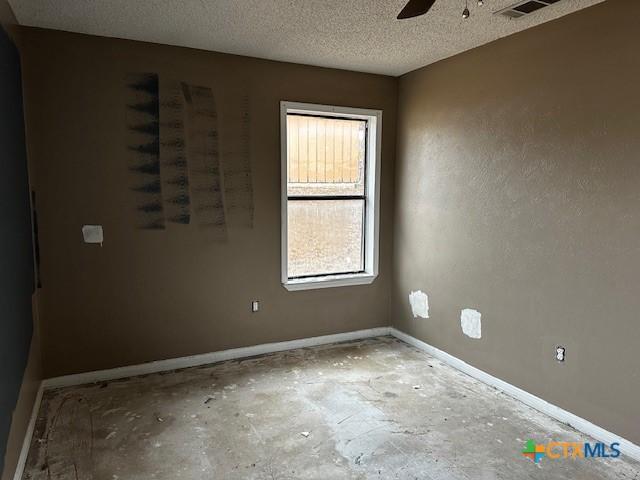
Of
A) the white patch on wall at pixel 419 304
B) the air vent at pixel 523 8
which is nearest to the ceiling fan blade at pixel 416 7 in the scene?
the air vent at pixel 523 8

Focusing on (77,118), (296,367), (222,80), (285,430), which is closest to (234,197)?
(222,80)

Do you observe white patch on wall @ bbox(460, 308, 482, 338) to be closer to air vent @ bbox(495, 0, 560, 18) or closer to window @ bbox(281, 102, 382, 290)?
window @ bbox(281, 102, 382, 290)

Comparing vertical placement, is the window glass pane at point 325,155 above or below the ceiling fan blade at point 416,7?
below

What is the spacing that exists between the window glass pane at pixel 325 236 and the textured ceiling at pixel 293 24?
1315mm

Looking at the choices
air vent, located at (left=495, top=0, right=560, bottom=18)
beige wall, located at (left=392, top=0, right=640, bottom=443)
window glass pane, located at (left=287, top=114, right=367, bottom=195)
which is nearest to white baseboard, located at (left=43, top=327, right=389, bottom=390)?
beige wall, located at (left=392, top=0, right=640, bottom=443)

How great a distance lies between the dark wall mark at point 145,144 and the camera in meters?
3.41

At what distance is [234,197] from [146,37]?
1316mm

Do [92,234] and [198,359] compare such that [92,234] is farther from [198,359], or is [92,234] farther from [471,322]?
[471,322]

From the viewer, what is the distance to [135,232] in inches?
138

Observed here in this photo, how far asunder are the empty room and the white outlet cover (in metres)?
0.01

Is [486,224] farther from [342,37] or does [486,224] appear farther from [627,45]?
[342,37]

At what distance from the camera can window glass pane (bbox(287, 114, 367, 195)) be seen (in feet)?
13.4

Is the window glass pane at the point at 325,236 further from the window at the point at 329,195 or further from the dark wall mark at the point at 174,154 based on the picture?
the dark wall mark at the point at 174,154

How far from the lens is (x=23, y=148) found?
2.93m
